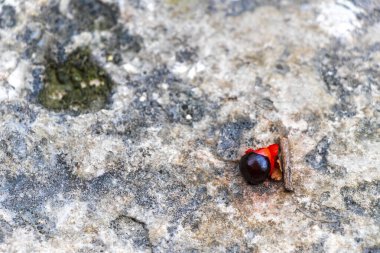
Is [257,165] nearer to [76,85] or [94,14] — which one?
[76,85]

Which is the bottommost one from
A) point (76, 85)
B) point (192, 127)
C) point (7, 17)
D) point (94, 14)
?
point (192, 127)

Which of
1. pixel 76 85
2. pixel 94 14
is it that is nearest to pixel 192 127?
pixel 76 85

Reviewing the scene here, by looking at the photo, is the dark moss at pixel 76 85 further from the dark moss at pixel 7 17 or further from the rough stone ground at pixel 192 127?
the dark moss at pixel 7 17

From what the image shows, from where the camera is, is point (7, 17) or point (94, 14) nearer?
point (7, 17)

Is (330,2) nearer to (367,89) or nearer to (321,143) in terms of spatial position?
(367,89)

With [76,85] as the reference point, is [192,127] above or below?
below

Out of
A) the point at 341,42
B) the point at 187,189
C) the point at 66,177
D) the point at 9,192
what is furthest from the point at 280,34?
the point at 9,192
